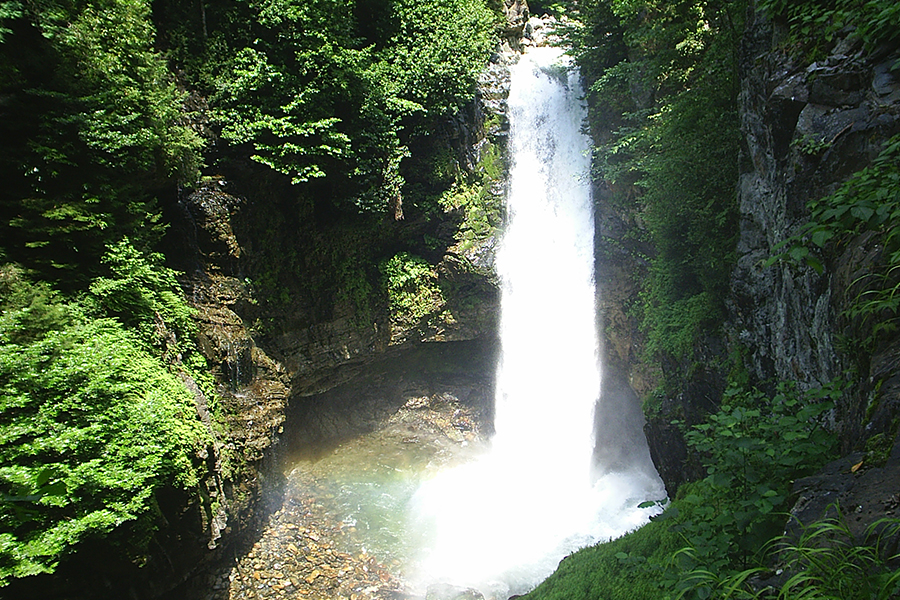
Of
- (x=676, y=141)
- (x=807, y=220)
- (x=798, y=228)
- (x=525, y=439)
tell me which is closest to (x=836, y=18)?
(x=807, y=220)

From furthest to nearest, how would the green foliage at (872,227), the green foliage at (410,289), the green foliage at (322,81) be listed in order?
1. the green foliage at (410,289)
2. the green foliage at (322,81)
3. the green foliage at (872,227)

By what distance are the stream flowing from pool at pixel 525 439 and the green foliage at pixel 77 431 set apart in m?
5.08

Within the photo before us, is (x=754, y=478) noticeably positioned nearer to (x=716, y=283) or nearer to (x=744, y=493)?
(x=744, y=493)

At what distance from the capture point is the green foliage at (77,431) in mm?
4246

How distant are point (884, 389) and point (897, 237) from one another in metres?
0.88

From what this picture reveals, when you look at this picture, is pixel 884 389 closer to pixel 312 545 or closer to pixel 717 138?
pixel 717 138

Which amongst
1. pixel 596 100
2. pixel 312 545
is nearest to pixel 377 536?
pixel 312 545

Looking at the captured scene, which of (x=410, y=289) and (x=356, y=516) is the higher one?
(x=410, y=289)

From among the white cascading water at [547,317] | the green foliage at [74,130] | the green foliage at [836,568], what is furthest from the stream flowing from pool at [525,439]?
the green foliage at [836,568]

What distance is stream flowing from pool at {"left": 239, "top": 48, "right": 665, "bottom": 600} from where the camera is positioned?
10.2 meters

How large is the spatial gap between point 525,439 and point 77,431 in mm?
11256

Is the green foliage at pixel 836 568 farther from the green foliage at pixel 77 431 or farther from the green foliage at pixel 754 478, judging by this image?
the green foliage at pixel 77 431

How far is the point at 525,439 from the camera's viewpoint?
536 inches

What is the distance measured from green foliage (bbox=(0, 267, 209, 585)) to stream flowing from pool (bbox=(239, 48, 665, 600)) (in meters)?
5.08
